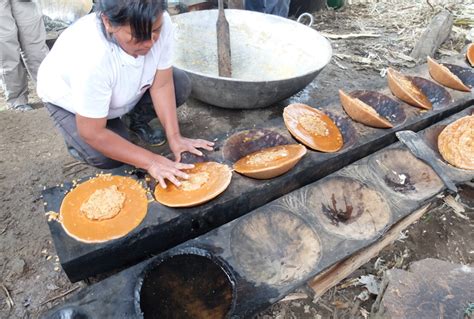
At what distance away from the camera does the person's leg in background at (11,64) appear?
11.0 ft

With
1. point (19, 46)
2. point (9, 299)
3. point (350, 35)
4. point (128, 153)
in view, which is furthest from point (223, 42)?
point (350, 35)

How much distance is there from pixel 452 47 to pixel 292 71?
2.93 meters

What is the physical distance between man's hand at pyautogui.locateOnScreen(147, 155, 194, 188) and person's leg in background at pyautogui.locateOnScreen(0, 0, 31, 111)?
7.82 ft

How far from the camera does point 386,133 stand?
2539mm

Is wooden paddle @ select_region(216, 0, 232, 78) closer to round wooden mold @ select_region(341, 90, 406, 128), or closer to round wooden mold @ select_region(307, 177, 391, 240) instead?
round wooden mold @ select_region(341, 90, 406, 128)

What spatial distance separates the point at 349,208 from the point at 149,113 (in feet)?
5.44

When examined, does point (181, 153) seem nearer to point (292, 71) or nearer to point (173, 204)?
Result: point (173, 204)

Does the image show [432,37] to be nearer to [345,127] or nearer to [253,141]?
[345,127]

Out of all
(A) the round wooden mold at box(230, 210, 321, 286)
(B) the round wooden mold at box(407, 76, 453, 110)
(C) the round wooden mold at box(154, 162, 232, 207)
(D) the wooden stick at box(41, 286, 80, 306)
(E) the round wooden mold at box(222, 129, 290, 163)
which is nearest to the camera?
(A) the round wooden mold at box(230, 210, 321, 286)

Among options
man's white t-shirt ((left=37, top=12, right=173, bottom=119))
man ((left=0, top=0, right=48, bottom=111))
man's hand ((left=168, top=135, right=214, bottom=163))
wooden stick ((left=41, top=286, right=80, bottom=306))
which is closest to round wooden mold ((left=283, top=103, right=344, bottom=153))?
man's hand ((left=168, top=135, right=214, bottom=163))

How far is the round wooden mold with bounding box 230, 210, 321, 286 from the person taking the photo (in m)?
1.68

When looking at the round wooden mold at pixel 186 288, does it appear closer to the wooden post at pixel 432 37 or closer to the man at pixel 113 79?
the man at pixel 113 79

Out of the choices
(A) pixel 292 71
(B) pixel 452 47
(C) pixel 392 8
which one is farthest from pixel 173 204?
(C) pixel 392 8

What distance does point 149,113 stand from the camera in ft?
9.29
